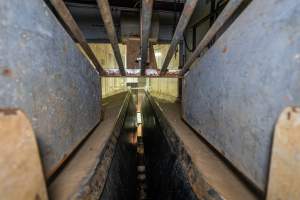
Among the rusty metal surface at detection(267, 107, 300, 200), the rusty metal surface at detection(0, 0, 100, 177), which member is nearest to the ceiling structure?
the rusty metal surface at detection(0, 0, 100, 177)

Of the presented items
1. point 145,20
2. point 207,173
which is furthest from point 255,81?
point 145,20

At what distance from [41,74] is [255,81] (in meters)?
0.84

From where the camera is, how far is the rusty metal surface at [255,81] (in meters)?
0.54

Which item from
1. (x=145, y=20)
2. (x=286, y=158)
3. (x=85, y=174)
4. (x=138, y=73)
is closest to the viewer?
(x=286, y=158)

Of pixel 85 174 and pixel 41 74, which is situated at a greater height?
pixel 41 74

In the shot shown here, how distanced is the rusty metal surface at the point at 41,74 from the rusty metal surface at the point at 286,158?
814 mm

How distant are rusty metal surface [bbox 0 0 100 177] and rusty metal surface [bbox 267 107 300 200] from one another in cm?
81

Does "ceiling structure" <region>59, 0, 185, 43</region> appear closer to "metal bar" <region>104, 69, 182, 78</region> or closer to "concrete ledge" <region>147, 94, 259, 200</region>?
"metal bar" <region>104, 69, 182, 78</region>

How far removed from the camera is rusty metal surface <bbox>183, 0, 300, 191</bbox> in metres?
0.54

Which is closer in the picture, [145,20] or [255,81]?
[255,81]

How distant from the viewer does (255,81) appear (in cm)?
66

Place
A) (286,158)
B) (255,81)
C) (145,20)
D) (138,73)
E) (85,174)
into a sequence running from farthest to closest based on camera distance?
(138,73) < (145,20) < (85,174) < (255,81) < (286,158)

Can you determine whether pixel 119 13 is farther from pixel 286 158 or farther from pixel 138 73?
pixel 286 158

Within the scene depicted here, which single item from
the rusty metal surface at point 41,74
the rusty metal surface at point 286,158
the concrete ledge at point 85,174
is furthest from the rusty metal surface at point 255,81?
the rusty metal surface at point 41,74
